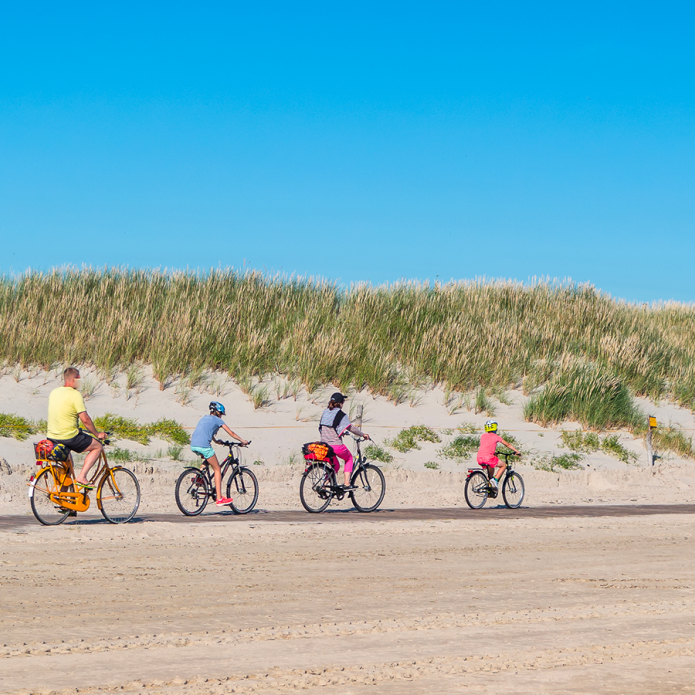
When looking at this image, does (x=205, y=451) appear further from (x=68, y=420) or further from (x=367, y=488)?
(x=367, y=488)

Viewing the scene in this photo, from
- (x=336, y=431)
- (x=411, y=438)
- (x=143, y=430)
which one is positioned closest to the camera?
(x=336, y=431)

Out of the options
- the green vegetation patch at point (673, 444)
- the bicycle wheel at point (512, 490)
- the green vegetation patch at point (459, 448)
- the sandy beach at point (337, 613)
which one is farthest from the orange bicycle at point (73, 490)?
the green vegetation patch at point (673, 444)

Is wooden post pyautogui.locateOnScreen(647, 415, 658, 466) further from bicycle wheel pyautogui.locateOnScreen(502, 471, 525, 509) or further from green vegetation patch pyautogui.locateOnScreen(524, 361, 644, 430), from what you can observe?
bicycle wheel pyautogui.locateOnScreen(502, 471, 525, 509)

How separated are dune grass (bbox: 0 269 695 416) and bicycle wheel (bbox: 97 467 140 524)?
11.2 m

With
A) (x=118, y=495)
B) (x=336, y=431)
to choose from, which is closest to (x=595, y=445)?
(x=336, y=431)

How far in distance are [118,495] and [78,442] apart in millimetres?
952

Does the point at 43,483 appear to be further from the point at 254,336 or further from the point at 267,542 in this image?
the point at 254,336

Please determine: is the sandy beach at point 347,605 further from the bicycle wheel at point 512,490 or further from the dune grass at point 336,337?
the dune grass at point 336,337

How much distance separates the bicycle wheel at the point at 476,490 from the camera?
638 inches

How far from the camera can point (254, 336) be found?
83.7 ft

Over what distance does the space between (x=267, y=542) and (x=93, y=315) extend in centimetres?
1686

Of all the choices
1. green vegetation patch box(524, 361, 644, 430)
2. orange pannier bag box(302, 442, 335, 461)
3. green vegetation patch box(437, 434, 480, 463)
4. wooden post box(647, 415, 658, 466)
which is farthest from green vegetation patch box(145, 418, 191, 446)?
wooden post box(647, 415, 658, 466)

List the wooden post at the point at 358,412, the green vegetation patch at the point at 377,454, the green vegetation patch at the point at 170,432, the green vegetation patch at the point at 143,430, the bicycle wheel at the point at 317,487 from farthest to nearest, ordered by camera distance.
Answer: the wooden post at the point at 358,412
the green vegetation patch at the point at 377,454
the green vegetation patch at the point at 170,432
the green vegetation patch at the point at 143,430
the bicycle wheel at the point at 317,487

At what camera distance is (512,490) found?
53.8ft
